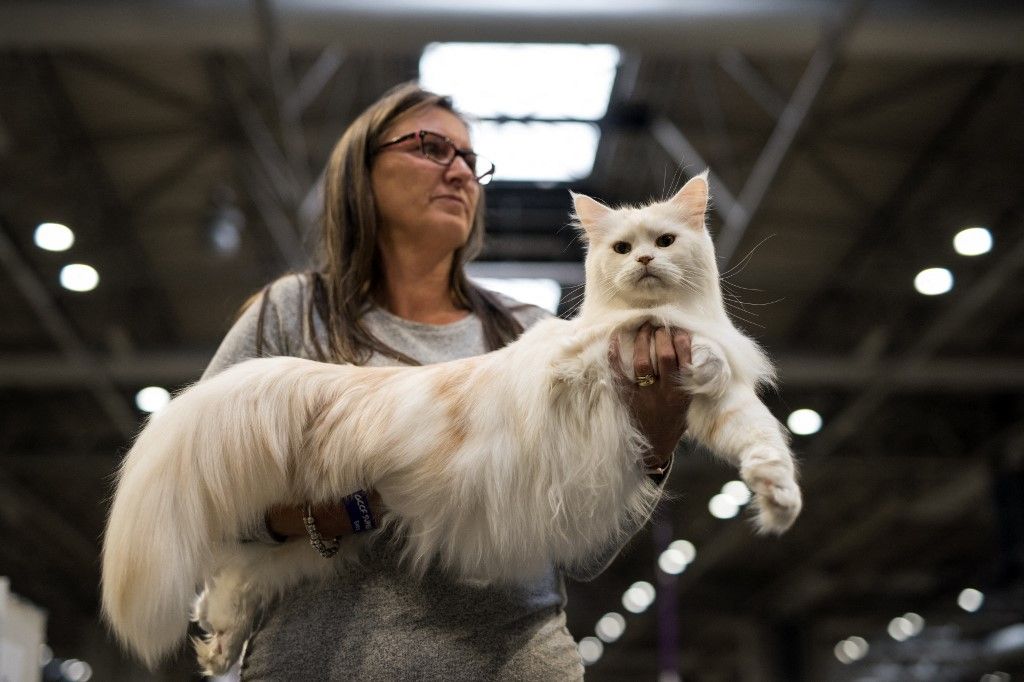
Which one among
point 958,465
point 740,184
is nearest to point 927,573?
point 958,465

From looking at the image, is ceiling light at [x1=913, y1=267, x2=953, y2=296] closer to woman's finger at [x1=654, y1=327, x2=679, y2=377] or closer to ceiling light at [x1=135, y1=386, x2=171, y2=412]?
ceiling light at [x1=135, y1=386, x2=171, y2=412]

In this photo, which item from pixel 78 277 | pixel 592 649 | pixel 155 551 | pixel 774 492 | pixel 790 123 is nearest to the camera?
pixel 774 492

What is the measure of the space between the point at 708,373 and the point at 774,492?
0.72ft

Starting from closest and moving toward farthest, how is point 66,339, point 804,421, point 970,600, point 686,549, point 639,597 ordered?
point 66,339 < point 804,421 < point 970,600 < point 686,549 < point 639,597

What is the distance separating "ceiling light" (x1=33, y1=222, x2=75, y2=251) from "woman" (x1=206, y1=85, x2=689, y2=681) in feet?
17.4

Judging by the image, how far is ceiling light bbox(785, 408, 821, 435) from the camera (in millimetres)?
9173

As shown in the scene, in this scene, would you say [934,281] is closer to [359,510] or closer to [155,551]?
[359,510]

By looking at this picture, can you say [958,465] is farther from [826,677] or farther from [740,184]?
[826,677]

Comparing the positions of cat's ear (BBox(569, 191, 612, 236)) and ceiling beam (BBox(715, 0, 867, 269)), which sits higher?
ceiling beam (BBox(715, 0, 867, 269))

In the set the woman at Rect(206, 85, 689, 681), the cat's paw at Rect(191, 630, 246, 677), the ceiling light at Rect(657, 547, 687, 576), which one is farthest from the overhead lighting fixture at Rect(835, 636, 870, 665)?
the cat's paw at Rect(191, 630, 246, 677)

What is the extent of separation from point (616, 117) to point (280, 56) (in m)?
2.39

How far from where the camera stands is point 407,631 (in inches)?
67.9

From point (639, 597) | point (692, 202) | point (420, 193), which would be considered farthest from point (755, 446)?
point (639, 597)

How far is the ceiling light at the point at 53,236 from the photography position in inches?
271
